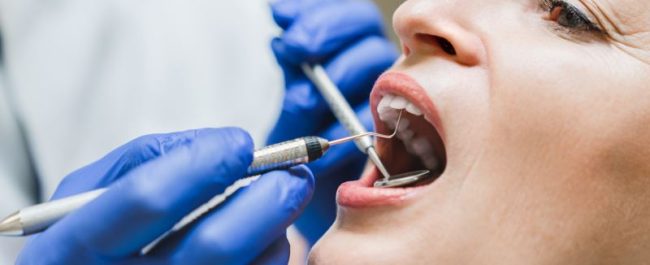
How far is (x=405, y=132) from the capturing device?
0.94 m

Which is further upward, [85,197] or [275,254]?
[85,197]

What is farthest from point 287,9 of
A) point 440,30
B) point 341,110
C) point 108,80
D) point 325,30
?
point 440,30

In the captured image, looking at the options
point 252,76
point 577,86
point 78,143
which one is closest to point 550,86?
point 577,86

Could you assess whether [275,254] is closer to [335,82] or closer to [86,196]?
[86,196]

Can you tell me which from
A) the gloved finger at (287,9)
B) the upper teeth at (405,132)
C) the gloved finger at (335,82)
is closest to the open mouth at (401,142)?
the upper teeth at (405,132)

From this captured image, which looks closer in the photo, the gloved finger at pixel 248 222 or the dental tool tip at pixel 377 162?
the gloved finger at pixel 248 222

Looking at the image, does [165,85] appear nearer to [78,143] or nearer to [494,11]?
[78,143]

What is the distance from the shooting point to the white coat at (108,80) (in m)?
1.31

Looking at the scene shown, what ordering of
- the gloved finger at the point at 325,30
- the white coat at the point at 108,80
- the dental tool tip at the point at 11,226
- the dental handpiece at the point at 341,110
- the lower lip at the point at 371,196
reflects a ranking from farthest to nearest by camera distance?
the white coat at the point at 108,80 → the gloved finger at the point at 325,30 → the dental handpiece at the point at 341,110 → the lower lip at the point at 371,196 → the dental tool tip at the point at 11,226

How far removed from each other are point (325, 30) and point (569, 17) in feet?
1.62

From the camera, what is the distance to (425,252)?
2.53 ft

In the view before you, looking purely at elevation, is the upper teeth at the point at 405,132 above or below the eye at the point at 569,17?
below

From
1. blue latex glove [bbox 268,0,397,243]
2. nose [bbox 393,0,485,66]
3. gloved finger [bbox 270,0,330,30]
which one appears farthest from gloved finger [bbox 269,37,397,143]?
nose [bbox 393,0,485,66]

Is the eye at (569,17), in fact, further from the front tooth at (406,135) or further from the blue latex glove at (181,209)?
the blue latex glove at (181,209)
